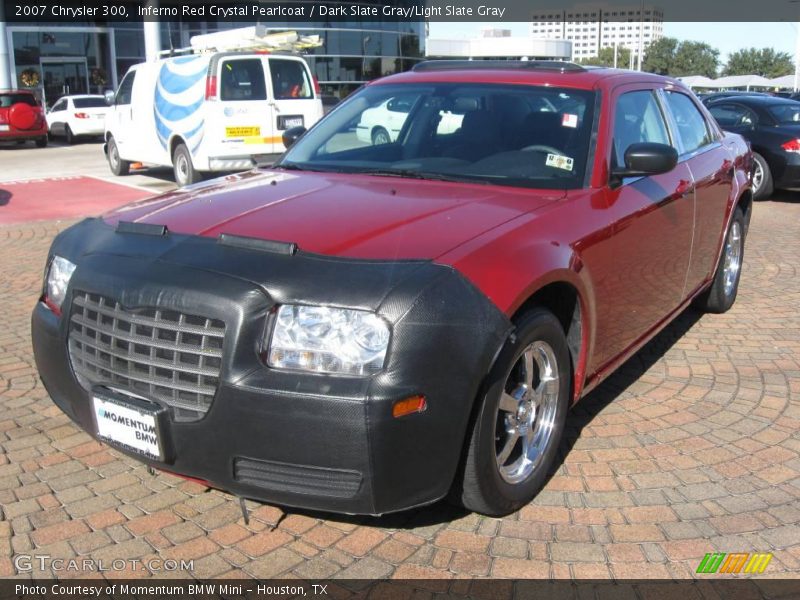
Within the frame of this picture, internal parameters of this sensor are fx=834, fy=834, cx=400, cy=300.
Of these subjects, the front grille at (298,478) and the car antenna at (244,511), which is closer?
the front grille at (298,478)

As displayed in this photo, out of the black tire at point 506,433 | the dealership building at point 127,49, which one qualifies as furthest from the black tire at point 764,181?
the dealership building at point 127,49

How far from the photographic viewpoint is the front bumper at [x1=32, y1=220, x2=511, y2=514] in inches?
104

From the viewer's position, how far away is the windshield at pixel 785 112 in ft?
41.9

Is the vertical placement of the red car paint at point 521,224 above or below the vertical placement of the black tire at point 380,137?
below

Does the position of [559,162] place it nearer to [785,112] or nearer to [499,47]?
[785,112]

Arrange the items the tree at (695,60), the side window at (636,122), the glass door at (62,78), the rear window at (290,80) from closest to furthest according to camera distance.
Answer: the side window at (636,122) → the rear window at (290,80) → the glass door at (62,78) → the tree at (695,60)

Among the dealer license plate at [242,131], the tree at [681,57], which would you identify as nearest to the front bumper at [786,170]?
the dealer license plate at [242,131]

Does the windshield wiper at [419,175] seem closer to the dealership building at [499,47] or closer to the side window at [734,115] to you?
the side window at [734,115]

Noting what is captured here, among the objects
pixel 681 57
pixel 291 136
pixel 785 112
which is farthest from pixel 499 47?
pixel 681 57

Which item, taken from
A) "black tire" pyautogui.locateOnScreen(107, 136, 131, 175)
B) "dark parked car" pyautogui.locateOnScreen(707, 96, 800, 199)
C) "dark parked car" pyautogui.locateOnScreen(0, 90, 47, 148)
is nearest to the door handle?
"dark parked car" pyautogui.locateOnScreen(707, 96, 800, 199)

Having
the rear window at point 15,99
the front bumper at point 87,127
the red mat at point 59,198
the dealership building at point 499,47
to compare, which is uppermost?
the dealership building at point 499,47

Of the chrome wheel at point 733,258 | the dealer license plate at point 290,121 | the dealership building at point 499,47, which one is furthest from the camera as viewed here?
the dealership building at point 499,47

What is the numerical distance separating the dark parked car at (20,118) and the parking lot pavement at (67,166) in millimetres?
428

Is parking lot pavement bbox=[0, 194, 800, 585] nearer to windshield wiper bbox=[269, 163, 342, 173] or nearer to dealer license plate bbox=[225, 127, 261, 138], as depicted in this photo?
windshield wiper bbox=[269, 163, 342, 173]
